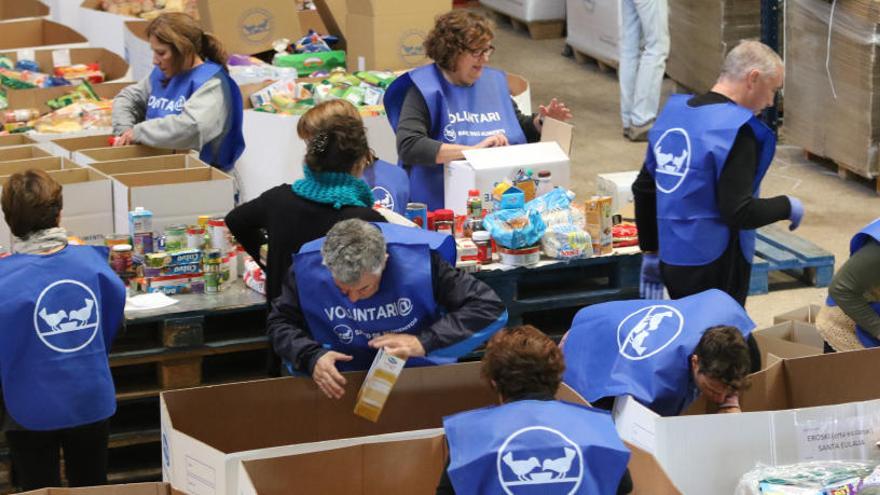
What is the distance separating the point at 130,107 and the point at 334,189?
9.00 ft

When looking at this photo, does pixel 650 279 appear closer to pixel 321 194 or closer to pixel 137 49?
pixel 321 194

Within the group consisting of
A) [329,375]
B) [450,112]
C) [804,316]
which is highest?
[450,112]

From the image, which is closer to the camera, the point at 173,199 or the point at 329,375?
the point at 329,375

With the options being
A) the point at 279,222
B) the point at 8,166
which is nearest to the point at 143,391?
the point at 279,222

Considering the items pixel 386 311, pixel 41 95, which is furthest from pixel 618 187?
pixel 41 95

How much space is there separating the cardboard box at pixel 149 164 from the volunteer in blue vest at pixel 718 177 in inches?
84.5

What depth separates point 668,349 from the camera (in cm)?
459

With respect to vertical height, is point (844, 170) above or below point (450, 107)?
below

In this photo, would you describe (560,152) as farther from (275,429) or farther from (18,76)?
(18,76)

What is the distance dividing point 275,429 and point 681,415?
1.30 m

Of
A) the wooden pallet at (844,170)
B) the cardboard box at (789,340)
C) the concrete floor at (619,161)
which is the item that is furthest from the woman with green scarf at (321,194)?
the wooden pallet at (844,170)

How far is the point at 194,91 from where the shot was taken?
7086 millimetres

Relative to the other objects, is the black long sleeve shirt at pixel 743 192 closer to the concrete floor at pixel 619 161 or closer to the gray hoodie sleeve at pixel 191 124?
the concrete floor at pixel 619 161

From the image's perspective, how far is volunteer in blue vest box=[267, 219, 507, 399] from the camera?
14.8 ft
